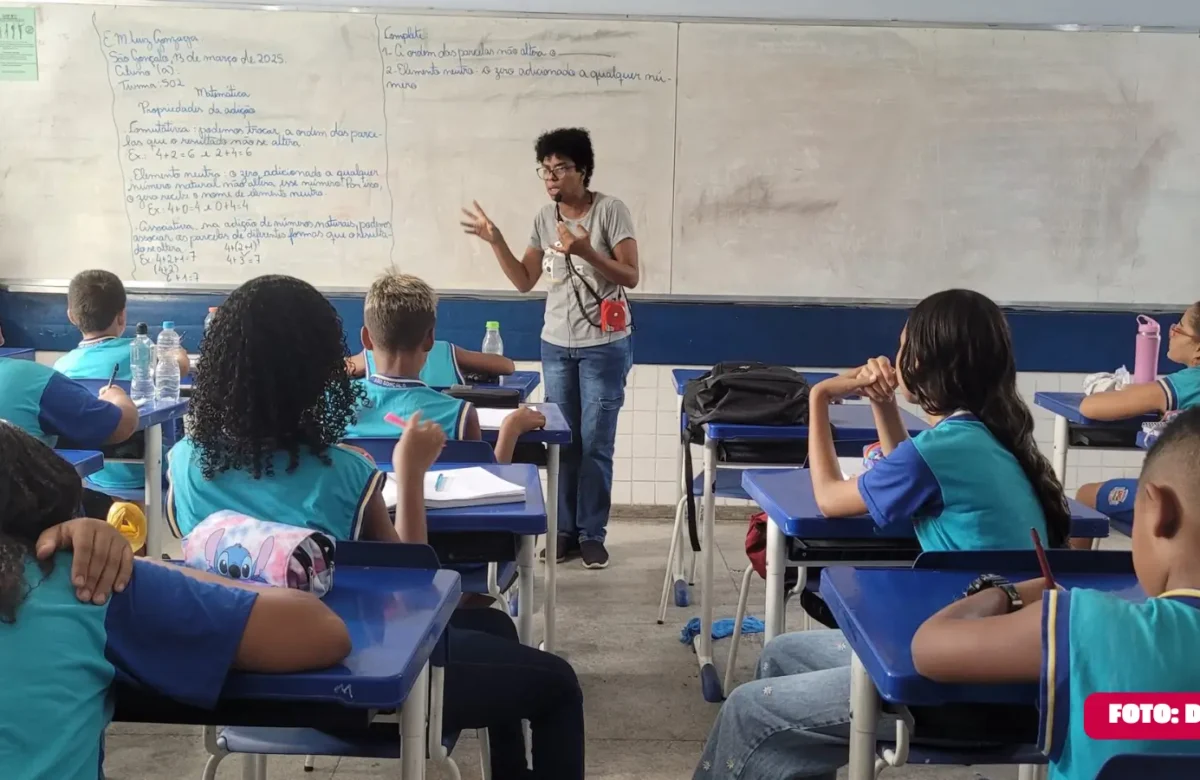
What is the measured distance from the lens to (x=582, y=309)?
13.4ft

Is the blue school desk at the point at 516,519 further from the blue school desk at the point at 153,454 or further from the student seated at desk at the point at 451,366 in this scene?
the blue school desk at the point at 153,454

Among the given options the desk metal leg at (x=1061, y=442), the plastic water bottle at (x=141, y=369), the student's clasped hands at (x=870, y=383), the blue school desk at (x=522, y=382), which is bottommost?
the desk metal leg at (x=1061, y=442)

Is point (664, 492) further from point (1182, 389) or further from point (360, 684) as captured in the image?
point (360, 684)

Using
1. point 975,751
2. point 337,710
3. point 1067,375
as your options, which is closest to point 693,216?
point 1067,375

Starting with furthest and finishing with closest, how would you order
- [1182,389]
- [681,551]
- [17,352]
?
[17,352] → [681,551] → [1182,389]

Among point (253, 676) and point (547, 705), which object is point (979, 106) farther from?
point (253, 676)

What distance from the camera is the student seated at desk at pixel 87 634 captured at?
1.03 m

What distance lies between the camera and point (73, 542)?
3.50 ft

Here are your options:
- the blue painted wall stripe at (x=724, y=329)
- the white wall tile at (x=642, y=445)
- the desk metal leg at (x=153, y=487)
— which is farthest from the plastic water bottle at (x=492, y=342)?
the desk metal leg at (x=153, y=487)

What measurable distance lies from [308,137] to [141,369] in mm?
1578

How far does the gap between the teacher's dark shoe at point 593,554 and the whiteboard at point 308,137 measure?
129 centimetres

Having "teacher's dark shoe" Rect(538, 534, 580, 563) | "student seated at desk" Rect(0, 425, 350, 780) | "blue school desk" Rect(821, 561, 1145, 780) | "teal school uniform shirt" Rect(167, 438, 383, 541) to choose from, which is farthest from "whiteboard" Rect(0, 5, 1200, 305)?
"student seated at desk" Rect(0, 425, 350, 780)

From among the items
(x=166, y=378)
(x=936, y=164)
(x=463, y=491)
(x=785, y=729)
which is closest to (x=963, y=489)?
(x=785, y=729)

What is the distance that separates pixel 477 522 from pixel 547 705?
1.14 feet
